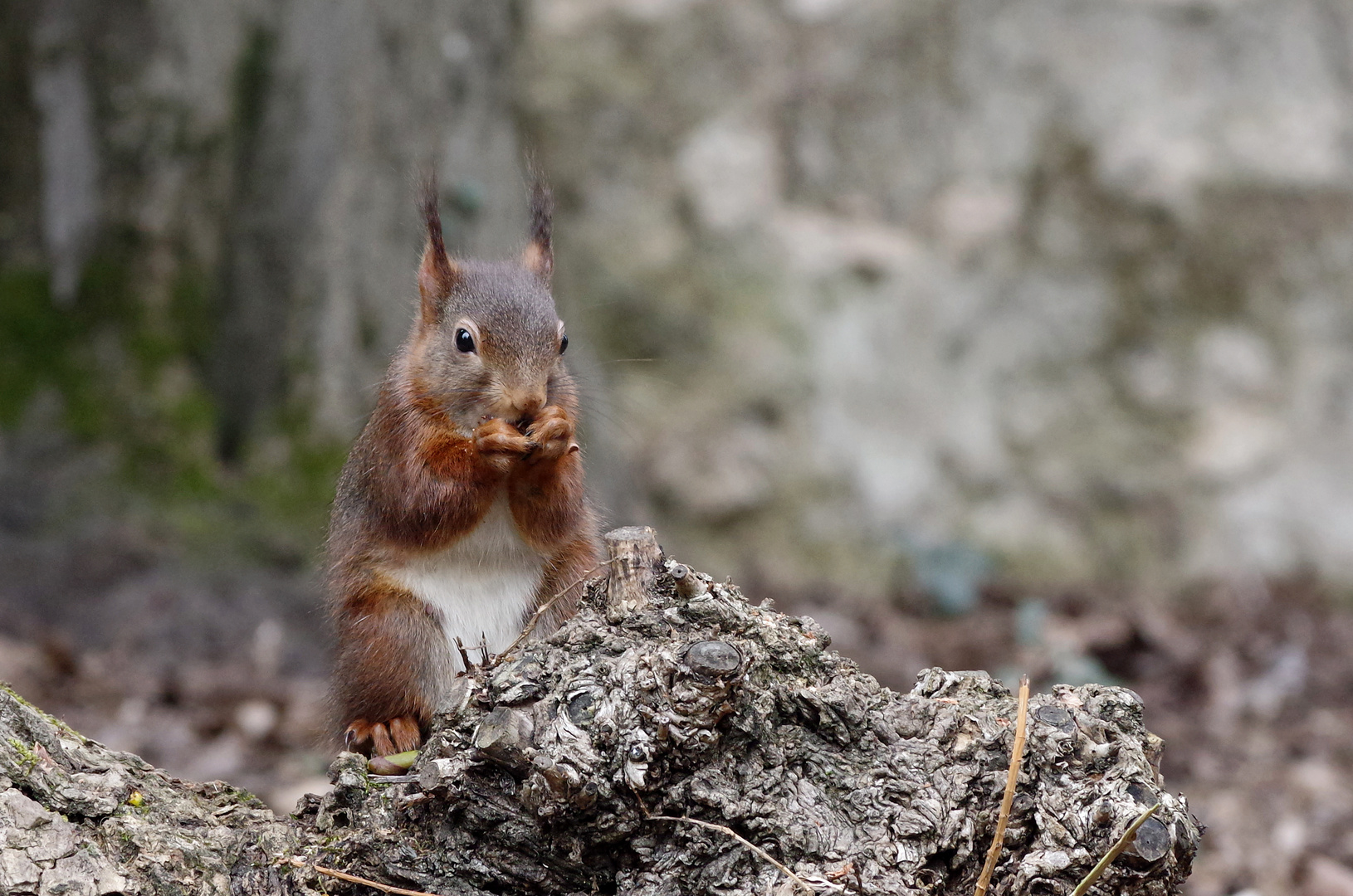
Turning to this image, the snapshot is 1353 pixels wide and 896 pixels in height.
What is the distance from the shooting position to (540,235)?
292cm

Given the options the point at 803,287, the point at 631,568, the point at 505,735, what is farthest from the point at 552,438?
the point at 803,287

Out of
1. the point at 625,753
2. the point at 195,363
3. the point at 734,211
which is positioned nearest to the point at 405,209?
the point at 195,363

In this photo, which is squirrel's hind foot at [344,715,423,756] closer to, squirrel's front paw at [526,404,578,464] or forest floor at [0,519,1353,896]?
squirrel's front paw at [526,404,578,464]

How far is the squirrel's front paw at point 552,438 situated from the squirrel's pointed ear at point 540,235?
59 cm

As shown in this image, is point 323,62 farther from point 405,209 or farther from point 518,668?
point 518,668

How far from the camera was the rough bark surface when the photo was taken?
179 cm

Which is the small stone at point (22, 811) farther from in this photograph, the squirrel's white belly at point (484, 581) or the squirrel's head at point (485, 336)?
the squirrel's head at point (485, 336)

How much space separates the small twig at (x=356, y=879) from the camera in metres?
1.83

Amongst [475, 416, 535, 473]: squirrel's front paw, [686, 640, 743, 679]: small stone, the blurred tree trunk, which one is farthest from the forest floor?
[686, 640, 743, 679]: small stone

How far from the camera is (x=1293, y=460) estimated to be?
621 cm

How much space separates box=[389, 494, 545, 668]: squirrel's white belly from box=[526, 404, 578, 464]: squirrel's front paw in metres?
0.17

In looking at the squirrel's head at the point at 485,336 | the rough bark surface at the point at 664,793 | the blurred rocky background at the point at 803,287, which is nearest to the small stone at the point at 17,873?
the rough bark surface at the point at 664,793

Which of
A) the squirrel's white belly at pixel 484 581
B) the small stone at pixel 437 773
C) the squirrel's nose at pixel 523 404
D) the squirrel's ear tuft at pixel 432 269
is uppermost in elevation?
the squirrel's ear tuft at pixel 432 269

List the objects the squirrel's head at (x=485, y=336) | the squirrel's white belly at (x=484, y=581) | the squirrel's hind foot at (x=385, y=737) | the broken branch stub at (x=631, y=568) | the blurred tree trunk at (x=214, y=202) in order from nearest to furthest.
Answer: the broken branch stub at (x=631, y=568) < the squirrel's hind foot at (x=385, y=737) < the squirrel's white belly at (x=484, y=581) < the squirrel's head at (x=485, y=336) < the blurred tree trunk at (x=214, y=202)
